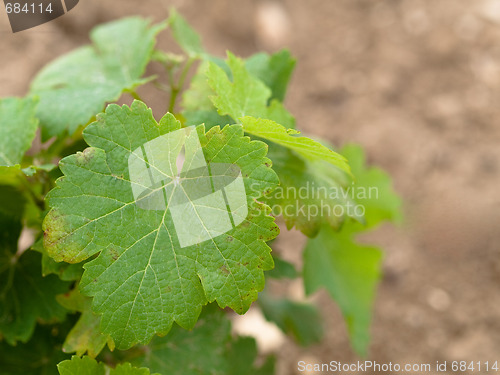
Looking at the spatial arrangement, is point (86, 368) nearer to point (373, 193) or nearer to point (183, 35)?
point (183, 35)

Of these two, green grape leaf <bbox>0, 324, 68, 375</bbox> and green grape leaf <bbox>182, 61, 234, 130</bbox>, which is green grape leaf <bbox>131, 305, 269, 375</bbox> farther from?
green grape leaf <bbox>182, 61, 234, 130</bbox>

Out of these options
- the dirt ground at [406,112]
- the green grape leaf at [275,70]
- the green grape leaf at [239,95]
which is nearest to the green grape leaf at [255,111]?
the green grape leaf at [239,95]

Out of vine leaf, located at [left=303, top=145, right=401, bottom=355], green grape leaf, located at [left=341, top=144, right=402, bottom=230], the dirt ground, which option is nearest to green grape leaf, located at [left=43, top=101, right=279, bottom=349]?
vine leaf, located at [left=303, top=145, right=401, bottom=355]

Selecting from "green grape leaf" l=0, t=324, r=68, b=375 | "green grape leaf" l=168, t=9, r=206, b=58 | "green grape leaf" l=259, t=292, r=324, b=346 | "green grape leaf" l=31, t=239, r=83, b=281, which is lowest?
"green grape leaf" l=259, t=292, r=324, b=346

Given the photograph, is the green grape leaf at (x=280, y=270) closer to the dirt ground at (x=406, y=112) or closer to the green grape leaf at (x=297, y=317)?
the green grape leaf at (x=297, y=317)

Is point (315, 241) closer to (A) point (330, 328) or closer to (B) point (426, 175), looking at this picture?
(A) point (330, 328)

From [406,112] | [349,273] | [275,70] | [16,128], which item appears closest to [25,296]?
[16,128]
